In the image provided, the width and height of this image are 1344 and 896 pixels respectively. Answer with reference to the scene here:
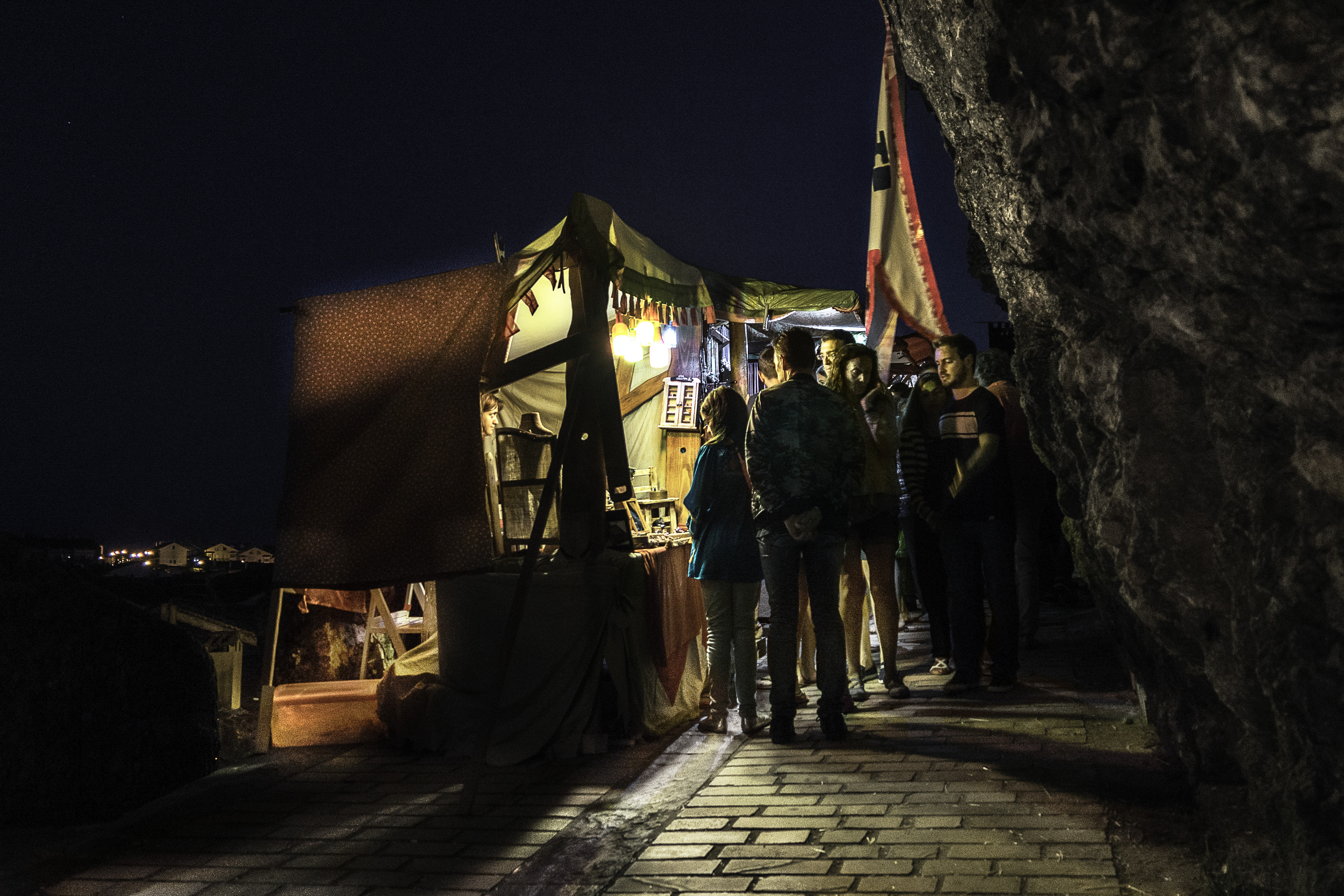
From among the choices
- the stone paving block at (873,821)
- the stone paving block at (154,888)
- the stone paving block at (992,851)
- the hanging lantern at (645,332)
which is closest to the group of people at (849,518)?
the stone paving block at (873,821)

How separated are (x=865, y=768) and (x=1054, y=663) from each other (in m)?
3.12

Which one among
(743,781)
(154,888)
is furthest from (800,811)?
(154,888)

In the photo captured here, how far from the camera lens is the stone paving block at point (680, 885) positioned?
3.57 meters

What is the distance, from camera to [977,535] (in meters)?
6.52

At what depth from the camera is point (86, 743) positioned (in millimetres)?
5191

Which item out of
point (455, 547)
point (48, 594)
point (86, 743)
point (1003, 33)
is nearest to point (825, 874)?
point (455, 547)

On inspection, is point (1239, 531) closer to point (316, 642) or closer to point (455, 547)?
point (455, 547)

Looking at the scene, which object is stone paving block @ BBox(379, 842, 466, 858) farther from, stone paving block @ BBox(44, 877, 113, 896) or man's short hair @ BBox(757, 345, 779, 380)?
man's short hair @ BBox(757, 345, 779, 380)

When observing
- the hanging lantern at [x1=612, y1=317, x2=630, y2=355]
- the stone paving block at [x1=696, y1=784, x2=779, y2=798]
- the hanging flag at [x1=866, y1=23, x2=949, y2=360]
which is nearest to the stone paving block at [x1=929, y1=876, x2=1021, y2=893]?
the stone paving block at [x1=696, y1=784, x2=779, y2=798]

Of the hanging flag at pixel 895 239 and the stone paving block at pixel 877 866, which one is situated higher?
the hanging flag at pixel 895 239

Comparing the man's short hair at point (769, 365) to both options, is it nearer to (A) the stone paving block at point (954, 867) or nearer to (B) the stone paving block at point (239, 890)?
(A) the stone paving block at point (954, 867)

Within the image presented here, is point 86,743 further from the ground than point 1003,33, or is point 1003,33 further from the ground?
point 1003,33

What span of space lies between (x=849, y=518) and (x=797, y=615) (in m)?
0.68

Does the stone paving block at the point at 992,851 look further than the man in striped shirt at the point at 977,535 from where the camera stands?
No
